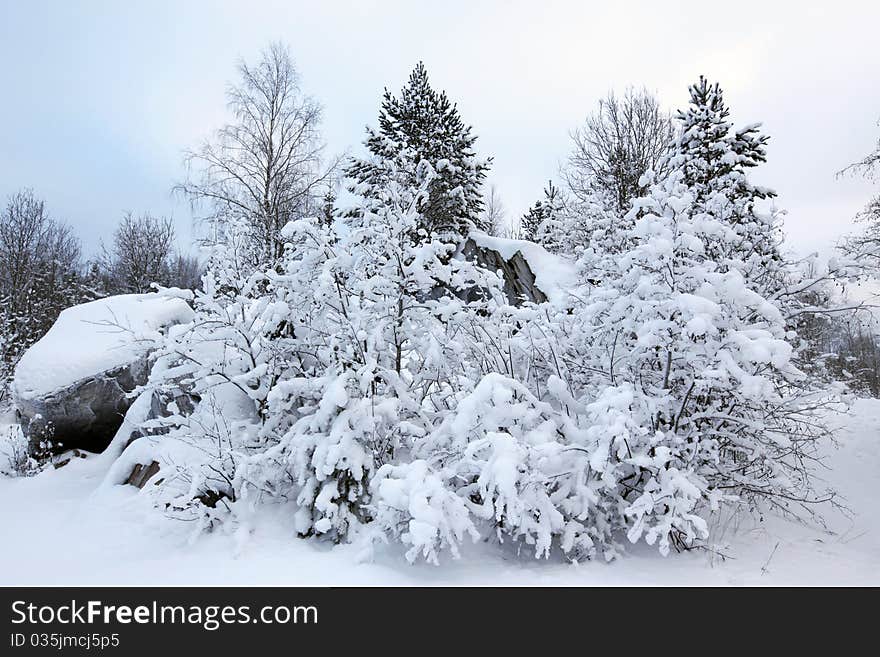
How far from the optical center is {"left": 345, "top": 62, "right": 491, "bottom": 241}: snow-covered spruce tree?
1534 cm

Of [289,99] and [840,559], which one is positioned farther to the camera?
[289,99]

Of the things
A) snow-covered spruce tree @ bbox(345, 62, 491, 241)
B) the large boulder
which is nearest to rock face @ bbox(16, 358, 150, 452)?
the large boulder

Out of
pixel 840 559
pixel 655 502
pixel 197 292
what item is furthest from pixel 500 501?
pixel 197 292

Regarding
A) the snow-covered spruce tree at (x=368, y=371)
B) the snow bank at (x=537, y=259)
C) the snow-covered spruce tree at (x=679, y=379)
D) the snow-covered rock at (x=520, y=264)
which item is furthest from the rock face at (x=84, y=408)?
the snow bank at (x=537, y=259)

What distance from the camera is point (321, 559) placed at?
3.73m

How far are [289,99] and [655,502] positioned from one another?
51.5 ft

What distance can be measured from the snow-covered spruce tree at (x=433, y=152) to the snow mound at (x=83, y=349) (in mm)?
8497

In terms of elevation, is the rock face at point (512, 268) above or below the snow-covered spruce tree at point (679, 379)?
above

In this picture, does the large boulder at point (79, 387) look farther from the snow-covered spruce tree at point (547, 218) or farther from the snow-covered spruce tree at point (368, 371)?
the snow-covered spruce tree at point (547, 218)

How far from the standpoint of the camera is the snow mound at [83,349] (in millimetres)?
7426

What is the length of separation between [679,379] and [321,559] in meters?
3.11

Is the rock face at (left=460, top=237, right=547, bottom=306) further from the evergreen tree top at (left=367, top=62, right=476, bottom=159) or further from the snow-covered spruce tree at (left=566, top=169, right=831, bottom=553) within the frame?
the snow-covered spruce tree at (left=566, top=169, right=831, bottom=553)
